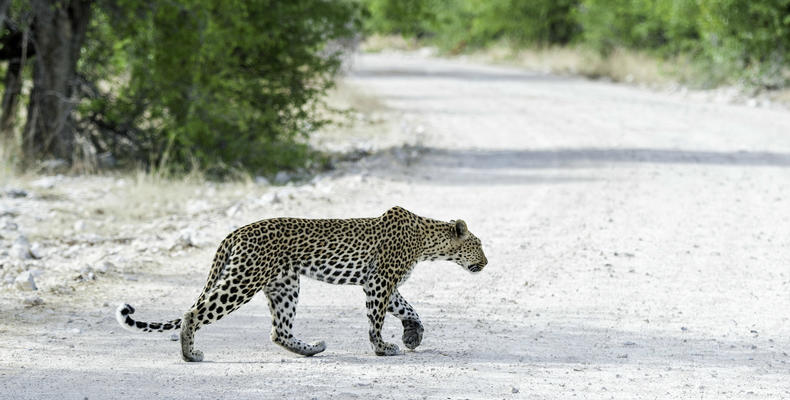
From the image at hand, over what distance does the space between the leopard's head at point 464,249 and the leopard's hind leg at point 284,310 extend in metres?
1.14

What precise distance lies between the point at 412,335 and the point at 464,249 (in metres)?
0.72

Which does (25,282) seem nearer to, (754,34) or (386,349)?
(386,349)

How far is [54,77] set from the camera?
1559cm

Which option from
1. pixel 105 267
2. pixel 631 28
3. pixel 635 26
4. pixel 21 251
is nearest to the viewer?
pixel 105 267

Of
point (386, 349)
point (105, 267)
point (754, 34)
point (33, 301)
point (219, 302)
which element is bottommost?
point (105, 267)

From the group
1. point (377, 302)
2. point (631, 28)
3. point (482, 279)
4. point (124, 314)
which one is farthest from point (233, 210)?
point (631, 28)

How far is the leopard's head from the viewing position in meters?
7.34

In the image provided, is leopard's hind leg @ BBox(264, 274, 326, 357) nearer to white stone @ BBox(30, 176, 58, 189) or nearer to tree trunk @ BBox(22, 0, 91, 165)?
white stone @ BBox(30, 176, 58, 189)

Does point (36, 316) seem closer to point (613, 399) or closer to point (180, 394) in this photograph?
point (180, 394)

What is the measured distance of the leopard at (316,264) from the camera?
6539 mm

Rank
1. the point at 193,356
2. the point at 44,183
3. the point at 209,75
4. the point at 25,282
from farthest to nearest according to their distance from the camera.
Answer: the point at 209,75 < the point at 44,183 < the point at 25,282 < the point at 193,356

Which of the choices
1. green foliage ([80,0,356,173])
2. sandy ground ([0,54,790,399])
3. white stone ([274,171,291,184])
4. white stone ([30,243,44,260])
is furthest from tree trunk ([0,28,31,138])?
white stone ([30,243,44,260])

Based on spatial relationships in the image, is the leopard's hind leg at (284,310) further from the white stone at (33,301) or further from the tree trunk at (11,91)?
the tree trunk at (11,91)

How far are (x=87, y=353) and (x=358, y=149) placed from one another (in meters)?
11.5
